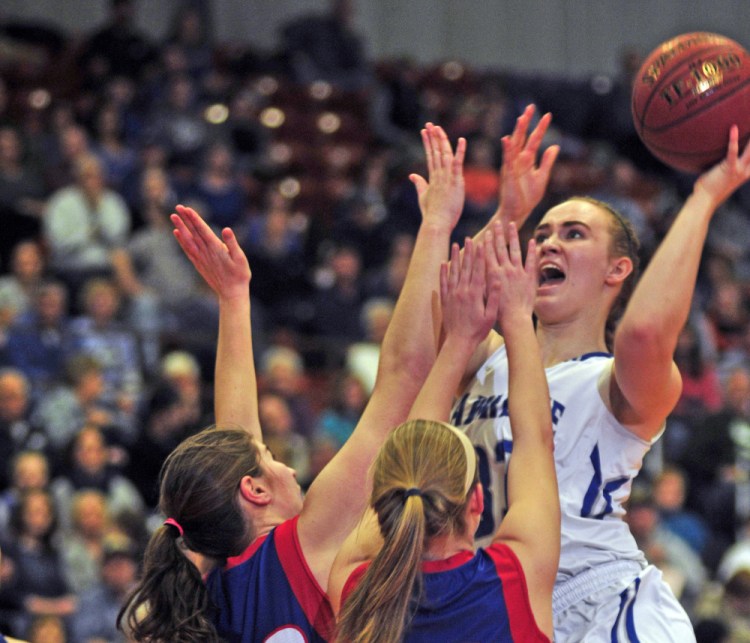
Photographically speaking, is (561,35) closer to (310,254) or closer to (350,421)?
(310,254)

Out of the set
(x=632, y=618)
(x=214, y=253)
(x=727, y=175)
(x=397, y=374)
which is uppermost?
(x=727, y=175)

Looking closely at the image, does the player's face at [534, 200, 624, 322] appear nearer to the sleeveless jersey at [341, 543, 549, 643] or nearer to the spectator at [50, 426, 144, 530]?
the sleeveless jersey at [341, 543, 549, 643]

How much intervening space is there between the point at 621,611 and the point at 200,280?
20.1ft

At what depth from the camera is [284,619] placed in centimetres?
321

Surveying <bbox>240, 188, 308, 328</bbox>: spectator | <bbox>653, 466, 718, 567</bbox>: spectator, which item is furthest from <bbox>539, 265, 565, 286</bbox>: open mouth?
<bbox>240, 188, 308, 328</bbox>: spectator

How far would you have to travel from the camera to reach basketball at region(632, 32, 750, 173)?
3471 mm

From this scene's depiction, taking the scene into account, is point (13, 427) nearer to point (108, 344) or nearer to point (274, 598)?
point (108, 344)

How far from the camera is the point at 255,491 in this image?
3.37 m

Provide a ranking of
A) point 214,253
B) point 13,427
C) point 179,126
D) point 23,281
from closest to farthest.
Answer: point 214,253 < point 13,427 < point 23,281 < point 179,126

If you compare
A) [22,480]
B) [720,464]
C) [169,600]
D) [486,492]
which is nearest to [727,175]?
[486,492]

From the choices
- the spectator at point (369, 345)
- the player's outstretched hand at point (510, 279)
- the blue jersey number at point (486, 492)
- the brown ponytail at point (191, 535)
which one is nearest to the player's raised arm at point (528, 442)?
the player's outstretched hand at point (510, 279)

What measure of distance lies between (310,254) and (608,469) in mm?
7195

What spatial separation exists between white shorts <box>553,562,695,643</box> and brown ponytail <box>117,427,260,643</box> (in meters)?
0.96

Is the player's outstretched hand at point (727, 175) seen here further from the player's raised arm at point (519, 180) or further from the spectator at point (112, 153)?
the spectator at point (112, 153)
